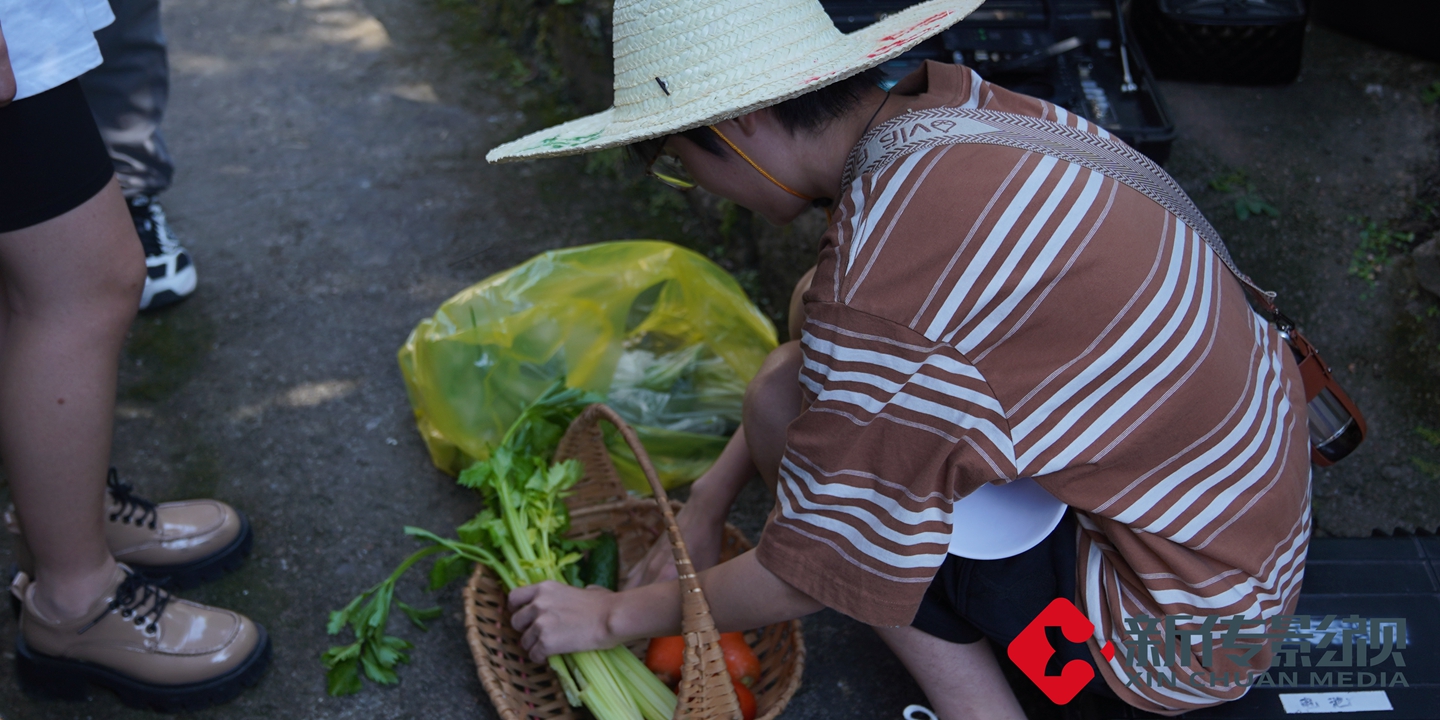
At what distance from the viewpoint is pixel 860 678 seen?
6.48 feet

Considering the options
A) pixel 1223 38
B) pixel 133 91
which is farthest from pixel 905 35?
pixel 133 91

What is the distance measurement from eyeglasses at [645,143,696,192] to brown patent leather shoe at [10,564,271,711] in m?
1.18

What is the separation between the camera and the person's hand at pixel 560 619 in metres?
1.71

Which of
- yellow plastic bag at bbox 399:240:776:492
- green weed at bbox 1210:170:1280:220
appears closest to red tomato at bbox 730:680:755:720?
yellow plastic bag at bbox 399:240:776:492

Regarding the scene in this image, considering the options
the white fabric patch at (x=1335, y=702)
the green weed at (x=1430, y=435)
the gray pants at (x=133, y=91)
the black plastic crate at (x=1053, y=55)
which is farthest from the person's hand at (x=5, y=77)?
the green weed at (x=1430, y=435)

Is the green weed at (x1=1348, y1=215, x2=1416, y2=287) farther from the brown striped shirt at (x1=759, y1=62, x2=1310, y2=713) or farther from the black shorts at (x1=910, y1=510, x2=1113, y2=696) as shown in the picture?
the black shorts at (x1=910, y1=510, x2=1113, y2=696)

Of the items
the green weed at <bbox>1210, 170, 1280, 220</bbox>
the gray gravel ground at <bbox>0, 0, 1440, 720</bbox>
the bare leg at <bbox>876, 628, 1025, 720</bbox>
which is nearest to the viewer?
the bare leg at <bbox>876, 628, 1025, 720</bbox>

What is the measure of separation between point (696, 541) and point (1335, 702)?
109 cm

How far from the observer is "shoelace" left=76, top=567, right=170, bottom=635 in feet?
5.89

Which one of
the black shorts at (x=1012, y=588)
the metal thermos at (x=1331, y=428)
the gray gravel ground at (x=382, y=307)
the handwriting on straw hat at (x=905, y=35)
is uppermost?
the handwriting on straw hat at (x=905, y=35)

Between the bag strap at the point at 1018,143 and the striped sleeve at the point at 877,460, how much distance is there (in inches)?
9.3

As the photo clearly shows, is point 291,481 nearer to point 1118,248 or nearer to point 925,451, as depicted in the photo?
point 925,451

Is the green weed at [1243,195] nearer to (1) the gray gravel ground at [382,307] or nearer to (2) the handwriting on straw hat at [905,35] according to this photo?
(1) the gray gravel ground at [382,307]

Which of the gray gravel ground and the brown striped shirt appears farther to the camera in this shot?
the gray gravel ground
